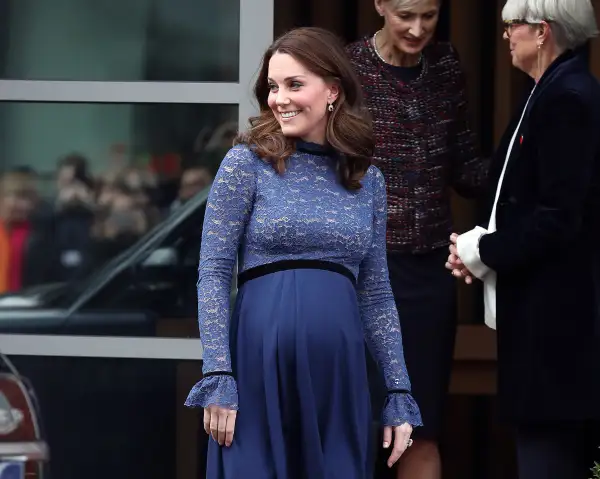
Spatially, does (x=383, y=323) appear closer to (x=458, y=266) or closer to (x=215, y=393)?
(x=215, y=393)

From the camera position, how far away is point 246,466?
357cm

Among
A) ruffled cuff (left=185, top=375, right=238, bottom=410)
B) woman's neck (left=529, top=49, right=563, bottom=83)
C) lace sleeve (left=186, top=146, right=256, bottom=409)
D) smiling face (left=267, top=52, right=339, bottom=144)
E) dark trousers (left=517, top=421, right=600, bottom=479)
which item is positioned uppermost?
woman's neck (left=529, top=49, right=563, bottom=83)

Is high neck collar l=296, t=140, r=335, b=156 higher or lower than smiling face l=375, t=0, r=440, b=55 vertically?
lower

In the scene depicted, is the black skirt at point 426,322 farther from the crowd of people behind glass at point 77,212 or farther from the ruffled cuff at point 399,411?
the ruffled cuff at point 399,411

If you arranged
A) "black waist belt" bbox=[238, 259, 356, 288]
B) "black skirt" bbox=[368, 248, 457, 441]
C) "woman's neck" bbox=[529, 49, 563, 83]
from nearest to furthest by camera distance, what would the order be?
"black waist belt" bbox=[238, 259, 356, 288], "woman's neck" bbox=[529, 49, 563, 83], "black skirt" bbox=[368, 248, 457, 441]

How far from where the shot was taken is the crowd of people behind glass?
496 centimetres

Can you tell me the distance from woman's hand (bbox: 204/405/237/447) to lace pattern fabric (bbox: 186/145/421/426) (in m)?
0.02

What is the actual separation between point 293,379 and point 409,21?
150 centimetres

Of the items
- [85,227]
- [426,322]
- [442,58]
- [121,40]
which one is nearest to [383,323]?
[426,322]

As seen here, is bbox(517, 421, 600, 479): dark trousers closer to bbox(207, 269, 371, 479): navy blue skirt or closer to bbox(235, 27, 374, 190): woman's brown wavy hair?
bbox(207, 269, 371, 479): navy blue skirt

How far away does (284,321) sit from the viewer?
3613 mm

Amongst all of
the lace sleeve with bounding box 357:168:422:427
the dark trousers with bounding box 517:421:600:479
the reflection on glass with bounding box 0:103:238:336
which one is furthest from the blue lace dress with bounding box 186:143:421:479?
the reflection on glass with bounding box 0:103:238:336

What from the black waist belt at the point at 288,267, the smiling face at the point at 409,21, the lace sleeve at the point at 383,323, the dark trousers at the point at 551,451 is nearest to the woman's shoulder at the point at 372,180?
the lace sleeve at the point at 383,323

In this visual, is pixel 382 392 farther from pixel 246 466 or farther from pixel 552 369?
pixel 246 466
